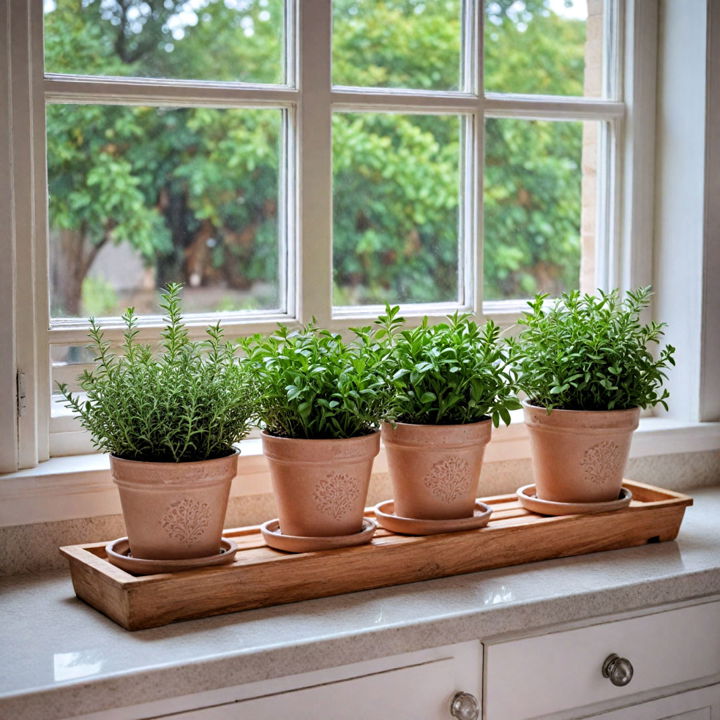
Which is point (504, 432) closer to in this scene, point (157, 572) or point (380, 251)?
point (380, 251)

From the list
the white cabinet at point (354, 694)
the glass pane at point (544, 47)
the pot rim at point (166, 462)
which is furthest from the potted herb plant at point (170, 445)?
the glass pane at point (544, 47)

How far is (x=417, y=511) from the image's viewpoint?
1.66 m

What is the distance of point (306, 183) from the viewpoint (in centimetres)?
189

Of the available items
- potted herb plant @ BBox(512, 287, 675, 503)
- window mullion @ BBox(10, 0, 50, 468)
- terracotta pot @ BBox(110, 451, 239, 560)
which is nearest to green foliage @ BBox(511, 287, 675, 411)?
potted herb plant @ BBox(512, 287, 675, 503)

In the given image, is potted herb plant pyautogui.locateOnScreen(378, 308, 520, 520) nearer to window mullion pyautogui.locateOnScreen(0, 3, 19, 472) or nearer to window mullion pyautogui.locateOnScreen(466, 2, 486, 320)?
window mullion pyautogui.locateOnScreen(466, 2, 486, 320)

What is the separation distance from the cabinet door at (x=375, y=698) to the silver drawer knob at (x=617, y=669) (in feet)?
0.72

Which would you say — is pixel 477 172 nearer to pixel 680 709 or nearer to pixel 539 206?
pixel 539 206

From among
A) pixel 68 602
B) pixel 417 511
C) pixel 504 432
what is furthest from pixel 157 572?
pixel 504 432

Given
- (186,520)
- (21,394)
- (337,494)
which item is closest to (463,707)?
(337,494)

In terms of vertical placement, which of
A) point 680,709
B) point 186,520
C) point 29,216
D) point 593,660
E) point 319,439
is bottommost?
point 680,709

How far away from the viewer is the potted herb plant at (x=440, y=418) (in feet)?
5.35

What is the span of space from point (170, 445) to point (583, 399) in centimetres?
72

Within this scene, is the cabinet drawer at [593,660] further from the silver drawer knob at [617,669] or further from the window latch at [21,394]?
the window latch at [21,394]

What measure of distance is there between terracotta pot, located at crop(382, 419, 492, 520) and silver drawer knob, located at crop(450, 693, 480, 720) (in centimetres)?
29
